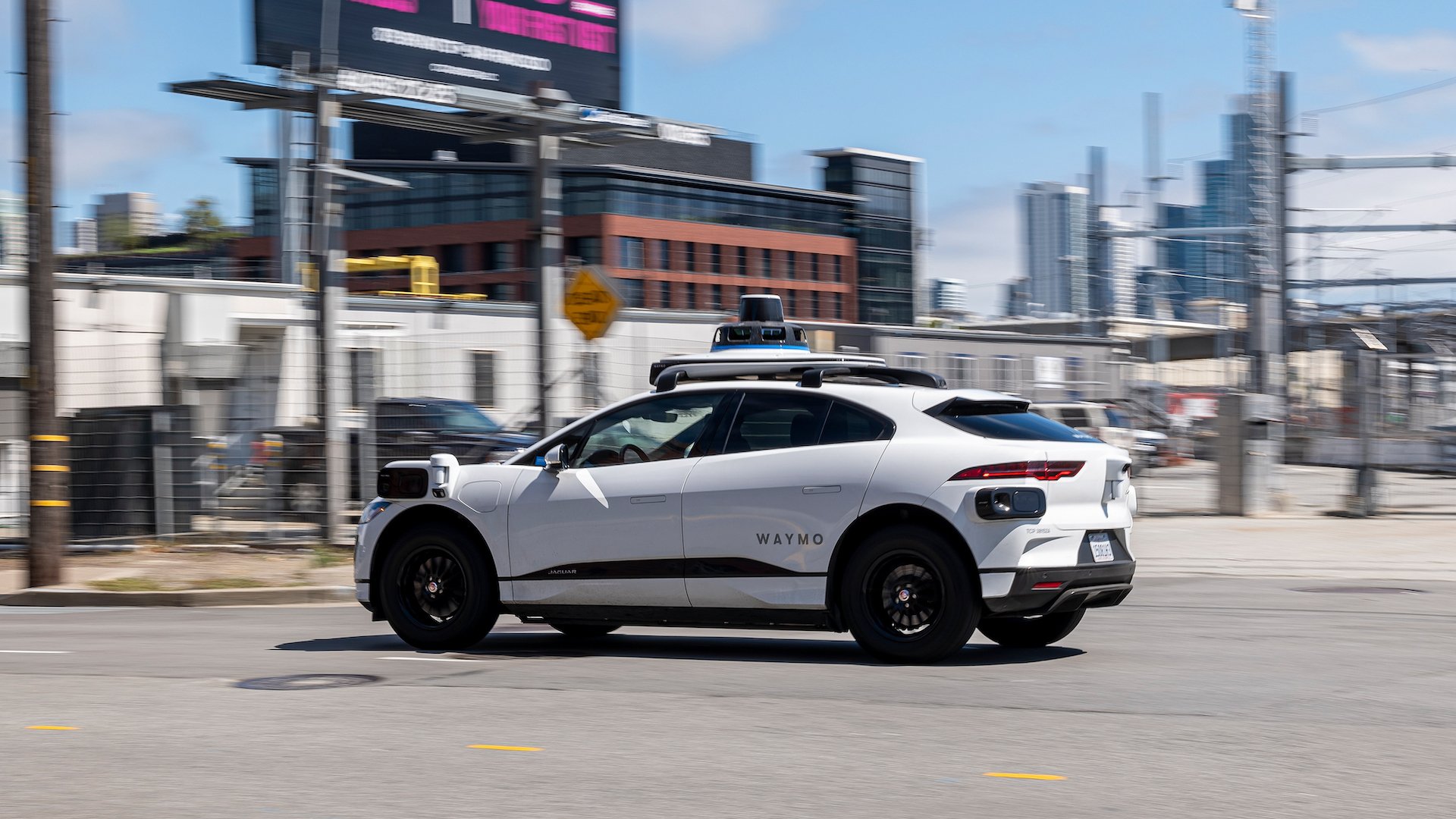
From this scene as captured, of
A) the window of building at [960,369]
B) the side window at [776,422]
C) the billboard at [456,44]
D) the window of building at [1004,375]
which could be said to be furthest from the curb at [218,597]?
the window of building at [1004,375]

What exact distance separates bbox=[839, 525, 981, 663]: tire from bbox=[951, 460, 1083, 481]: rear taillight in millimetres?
370

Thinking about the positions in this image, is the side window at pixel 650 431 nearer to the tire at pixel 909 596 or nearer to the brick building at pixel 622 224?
the tire at pixel 909 596

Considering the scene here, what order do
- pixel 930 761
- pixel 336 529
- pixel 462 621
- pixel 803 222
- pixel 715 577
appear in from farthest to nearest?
pixel 803 222 < pixel 336 529 < pixel 462 621 < pixel 715 577 < pixel 930 761

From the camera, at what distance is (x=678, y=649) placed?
9992 mm

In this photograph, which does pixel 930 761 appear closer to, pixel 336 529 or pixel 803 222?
pixel 336 529

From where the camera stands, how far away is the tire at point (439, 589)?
Result: 32.2 ft

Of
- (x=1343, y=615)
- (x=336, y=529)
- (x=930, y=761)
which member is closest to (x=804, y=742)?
(x=930, y=761)

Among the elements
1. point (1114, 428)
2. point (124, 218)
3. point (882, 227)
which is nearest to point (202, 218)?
point (124, 218)

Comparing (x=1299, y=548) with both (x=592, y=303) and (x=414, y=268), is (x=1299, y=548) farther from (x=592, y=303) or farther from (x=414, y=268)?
(x=414, y=268)

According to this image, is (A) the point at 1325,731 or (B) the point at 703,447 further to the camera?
(B) the point at 703,447

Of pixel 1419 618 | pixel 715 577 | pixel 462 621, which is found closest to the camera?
pixel 715 577

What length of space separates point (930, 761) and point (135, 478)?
49.9ft

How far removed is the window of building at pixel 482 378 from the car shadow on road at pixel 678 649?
38.4 ft

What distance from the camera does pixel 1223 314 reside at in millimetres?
97312
